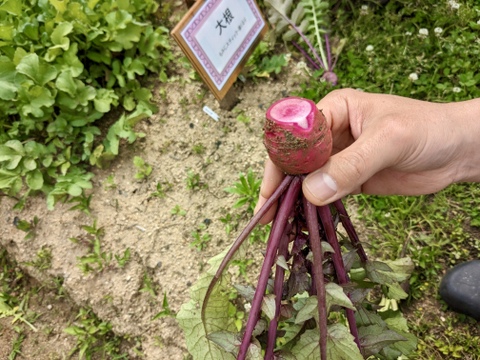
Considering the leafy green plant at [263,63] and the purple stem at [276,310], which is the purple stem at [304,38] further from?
the purple stem at [276,310]

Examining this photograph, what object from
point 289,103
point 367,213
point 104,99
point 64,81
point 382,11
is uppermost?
point 289,103

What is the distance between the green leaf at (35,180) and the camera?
2.18 meters

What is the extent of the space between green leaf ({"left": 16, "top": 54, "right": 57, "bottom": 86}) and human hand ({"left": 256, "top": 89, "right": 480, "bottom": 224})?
123 cm

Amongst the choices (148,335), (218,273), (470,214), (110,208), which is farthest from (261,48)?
(218,273)

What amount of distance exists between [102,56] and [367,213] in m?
1.47

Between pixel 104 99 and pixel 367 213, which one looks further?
pixel 104 99

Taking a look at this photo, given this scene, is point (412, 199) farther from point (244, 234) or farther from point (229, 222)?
point (244, 234)

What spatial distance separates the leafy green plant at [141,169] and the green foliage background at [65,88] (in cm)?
10

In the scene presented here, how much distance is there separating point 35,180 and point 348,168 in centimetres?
159

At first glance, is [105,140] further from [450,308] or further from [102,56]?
[450,308]

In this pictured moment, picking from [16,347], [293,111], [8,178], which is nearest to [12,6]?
[8,178]

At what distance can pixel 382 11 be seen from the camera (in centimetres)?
255

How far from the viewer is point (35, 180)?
7.19ft

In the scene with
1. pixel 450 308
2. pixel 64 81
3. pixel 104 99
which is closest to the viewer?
pixel 450 308
